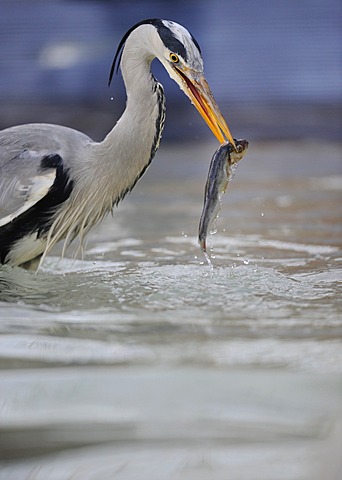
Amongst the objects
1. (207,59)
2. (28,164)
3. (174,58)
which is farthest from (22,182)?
(207,59)

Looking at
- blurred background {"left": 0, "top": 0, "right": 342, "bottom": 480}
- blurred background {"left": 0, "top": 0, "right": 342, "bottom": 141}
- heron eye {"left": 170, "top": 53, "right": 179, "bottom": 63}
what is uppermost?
heron eye {"left": 170, "top": 53, "right": 179, "bottom": 63}

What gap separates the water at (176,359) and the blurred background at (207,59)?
649cm

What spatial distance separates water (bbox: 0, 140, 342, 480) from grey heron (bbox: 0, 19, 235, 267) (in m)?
0.19

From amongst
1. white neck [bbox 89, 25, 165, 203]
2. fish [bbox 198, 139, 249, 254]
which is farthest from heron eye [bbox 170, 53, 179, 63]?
fish [bbox 198, 139, 249, 254]

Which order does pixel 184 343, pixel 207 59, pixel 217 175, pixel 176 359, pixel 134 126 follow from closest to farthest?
1. pixel 176 359
2. pixel 184 343
3. pixel 217 175
4. pixel 134 126
5. pixel 207 59

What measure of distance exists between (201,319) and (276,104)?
8.68m

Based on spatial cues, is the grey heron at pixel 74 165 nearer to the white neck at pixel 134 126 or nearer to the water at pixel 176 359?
the white neck at pixel 134 126

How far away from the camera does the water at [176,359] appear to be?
1950mm

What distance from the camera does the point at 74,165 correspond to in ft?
12.2

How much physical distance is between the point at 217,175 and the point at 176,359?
937 millimetres

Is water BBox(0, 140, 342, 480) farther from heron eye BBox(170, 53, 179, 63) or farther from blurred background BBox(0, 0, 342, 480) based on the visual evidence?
heron eye BBox(170, 53, 179, 63)

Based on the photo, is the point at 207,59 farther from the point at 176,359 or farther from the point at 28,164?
the point at 176,359

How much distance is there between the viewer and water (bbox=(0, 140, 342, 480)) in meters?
1.95

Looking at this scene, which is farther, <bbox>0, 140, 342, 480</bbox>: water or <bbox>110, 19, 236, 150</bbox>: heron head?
<bbox>110, 19, 236, 150</bbox>: heron head
